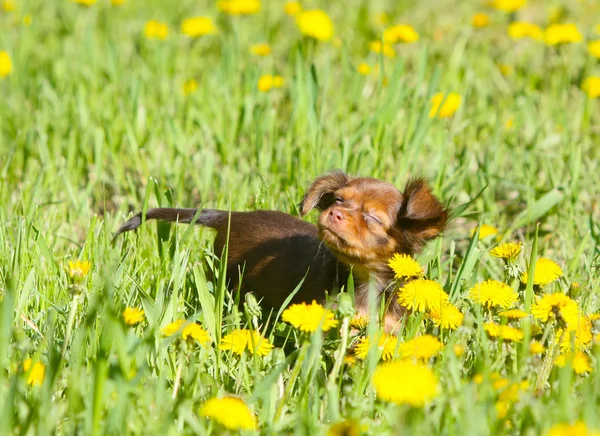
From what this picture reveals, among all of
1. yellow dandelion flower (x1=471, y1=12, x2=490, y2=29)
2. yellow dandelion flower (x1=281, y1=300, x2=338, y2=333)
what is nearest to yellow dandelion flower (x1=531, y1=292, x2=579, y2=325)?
yellow dandelion flower (x1=281, y1=300, x2=338, y2=333)

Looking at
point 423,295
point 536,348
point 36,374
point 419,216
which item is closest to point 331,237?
point 419,216

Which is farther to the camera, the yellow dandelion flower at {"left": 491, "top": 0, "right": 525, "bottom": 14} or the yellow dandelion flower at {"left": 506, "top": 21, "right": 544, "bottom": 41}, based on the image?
the yellow dandelion flower at {"left": 491, "top": 0, "right": 525, "bottom": 14}

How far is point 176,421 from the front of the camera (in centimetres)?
252

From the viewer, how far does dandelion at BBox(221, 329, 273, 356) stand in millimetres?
2863

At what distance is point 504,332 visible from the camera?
2.60 metres

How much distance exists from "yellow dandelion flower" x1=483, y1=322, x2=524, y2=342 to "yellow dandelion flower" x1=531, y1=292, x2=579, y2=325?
168 mm

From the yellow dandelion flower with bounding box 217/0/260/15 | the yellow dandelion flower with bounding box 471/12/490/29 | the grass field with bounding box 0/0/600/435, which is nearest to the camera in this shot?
the grass field with bounding box 0/0/600/435

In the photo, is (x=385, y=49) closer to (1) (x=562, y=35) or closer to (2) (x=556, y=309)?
(1) (x=562, y=35)

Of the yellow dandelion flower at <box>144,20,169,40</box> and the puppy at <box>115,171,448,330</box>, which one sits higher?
the yellow dandelion flower at <box>144,20,169,40</box>

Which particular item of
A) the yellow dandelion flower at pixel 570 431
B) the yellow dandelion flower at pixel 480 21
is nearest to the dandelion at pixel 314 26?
the yellow dandelion flower at pixel 480 21

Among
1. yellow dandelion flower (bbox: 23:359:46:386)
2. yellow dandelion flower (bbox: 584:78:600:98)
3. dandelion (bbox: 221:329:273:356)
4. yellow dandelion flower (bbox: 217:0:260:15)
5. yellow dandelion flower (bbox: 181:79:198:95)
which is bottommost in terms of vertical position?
dandelion (bbox: 221:329:273:356)

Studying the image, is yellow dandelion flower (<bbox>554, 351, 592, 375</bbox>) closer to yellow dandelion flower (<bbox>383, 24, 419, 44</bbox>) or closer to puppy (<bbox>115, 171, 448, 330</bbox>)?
puppy (<bbox>115, 171, 448, 330</bbox>)

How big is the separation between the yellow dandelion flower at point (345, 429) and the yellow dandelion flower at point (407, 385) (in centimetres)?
11

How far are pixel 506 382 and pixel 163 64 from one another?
12.9 feet
